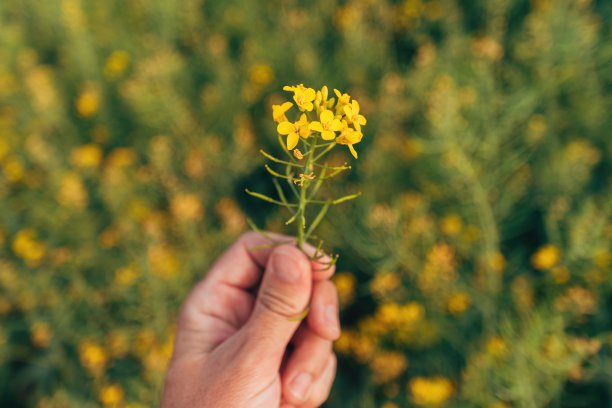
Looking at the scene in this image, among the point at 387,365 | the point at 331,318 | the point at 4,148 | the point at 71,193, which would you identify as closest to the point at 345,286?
the point at 387,365

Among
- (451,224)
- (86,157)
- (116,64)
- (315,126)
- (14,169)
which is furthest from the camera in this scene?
(116,64)

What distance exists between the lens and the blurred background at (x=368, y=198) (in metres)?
1.92

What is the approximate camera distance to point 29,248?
2625 millimetres

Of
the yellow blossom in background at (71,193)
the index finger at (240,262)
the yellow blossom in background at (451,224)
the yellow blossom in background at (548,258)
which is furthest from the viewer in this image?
the yellow blossom in background at (71,193)

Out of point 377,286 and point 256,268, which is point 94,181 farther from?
point 377,286

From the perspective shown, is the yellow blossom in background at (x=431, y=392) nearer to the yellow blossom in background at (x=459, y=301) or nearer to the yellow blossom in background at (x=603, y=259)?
the yellow blossom in background at (x=459, y=301)

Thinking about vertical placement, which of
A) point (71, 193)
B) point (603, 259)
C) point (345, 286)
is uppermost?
point (71, 193)

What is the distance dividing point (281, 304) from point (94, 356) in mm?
1562

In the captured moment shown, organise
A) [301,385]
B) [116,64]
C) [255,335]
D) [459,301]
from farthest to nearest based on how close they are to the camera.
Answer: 1. [116,64]
2. [459,301]
3. [301,385]
4. [255,335]

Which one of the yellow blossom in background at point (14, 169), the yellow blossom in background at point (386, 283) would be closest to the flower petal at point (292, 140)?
the yellow blossom in background at point (386, 283)

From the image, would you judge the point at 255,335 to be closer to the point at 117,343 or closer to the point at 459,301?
the point at 459,301

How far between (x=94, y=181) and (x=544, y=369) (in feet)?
9.74

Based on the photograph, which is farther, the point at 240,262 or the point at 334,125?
the point at 240,262

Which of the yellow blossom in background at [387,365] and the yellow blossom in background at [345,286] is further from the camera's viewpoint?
the yellow blossom in background at [345,286]
